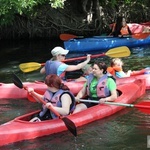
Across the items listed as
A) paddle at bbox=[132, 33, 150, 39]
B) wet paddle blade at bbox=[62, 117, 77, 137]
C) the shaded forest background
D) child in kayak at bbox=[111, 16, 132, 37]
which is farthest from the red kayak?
the shaded forest background

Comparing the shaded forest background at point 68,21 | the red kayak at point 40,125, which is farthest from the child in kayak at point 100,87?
the shaded forest background at point 68,21

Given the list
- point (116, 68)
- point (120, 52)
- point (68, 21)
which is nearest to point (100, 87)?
point (116, 68)

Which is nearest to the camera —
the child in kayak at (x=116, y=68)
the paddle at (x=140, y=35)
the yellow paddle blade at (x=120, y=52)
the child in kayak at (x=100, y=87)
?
the child in kayak at (x=100, y=87)

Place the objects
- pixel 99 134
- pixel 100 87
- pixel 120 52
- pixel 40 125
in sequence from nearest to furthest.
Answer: pixel 40 125, pixel 99 134, pixel 100 87, pixel 120 52

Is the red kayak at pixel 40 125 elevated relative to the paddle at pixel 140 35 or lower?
lower

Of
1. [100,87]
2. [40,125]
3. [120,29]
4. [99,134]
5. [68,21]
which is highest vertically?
[68,21]

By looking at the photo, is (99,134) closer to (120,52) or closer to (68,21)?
(120,52)

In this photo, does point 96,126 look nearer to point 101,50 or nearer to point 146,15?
point 101,50

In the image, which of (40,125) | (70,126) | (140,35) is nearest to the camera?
(70,126)

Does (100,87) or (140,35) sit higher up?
(140,35)

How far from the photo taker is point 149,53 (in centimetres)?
1154

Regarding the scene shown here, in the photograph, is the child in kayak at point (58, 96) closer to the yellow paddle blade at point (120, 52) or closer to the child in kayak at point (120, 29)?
the yellow paddle blade at point (120, 52)

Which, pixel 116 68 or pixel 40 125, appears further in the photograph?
pixel 116 68

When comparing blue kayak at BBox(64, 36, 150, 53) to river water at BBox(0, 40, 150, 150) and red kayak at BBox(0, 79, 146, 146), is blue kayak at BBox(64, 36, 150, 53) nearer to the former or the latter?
river water at BBox(0, 40, 150, 150)
